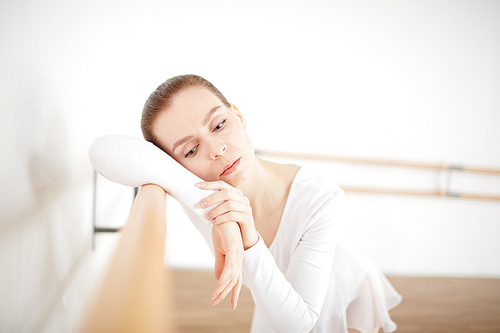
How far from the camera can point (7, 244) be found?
302mm

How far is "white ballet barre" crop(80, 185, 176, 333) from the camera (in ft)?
0.45

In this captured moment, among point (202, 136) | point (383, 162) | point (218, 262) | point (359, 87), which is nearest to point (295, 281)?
point (218, 262)

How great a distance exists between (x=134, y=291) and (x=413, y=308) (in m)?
1.80

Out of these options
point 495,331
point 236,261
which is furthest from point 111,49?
point 495,331

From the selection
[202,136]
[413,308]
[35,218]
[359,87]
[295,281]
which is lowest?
[413,308]

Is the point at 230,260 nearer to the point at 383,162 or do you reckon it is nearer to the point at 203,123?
the point at 203,123

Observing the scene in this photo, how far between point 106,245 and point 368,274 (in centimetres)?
73

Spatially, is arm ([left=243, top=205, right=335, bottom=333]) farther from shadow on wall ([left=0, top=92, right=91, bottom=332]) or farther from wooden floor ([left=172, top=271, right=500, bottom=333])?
wooden floor ([left=172, top=271, right=500, bottom=333])

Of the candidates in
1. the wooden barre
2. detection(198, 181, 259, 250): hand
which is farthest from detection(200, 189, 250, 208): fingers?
the wooden barre

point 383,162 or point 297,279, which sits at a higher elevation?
point 383,162

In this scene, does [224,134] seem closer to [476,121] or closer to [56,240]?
[56,240]

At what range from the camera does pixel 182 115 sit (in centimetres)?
58

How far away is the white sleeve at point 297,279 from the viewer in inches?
20.5

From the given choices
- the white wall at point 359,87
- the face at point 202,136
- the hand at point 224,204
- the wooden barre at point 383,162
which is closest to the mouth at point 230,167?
the face at point 202,136
